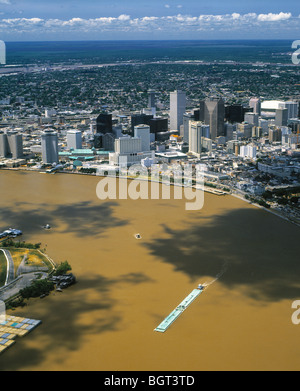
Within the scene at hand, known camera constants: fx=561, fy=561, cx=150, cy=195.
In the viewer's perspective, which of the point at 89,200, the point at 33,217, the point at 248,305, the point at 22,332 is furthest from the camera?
the point at 89,200

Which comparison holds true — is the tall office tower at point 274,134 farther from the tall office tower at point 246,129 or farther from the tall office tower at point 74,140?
the tall office tower at point 74,140

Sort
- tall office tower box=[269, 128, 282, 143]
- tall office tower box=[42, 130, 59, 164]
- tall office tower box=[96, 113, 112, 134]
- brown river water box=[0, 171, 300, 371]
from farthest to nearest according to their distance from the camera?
tall office tower box=[269, 128, 282, 143]
tall office tower box=[96, 113, 112, 134]
tall office tower box=[42, 130, 59, 164]
brown river water box=[0, 171, 300, 371]

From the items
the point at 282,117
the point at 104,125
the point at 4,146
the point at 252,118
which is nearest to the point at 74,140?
the point at 104,125

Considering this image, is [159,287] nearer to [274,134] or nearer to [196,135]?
[196,135]

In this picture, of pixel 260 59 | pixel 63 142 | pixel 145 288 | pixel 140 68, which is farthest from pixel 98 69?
pixel 145 288

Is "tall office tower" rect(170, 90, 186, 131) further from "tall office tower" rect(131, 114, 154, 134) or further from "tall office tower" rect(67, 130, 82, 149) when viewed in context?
"tall office tower" rect(67, 130, 82, 149)

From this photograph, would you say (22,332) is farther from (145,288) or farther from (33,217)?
(33,217)

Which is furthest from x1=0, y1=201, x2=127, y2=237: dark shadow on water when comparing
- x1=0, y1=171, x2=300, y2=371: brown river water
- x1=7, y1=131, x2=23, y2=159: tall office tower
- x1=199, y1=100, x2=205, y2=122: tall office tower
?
x1=199, y1=100, x2=205, y2=122: tall office tower

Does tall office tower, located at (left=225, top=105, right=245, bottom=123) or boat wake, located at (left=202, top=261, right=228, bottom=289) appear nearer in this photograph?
boat wake, located at (left=202, top=261, right=228, bottom=289)
